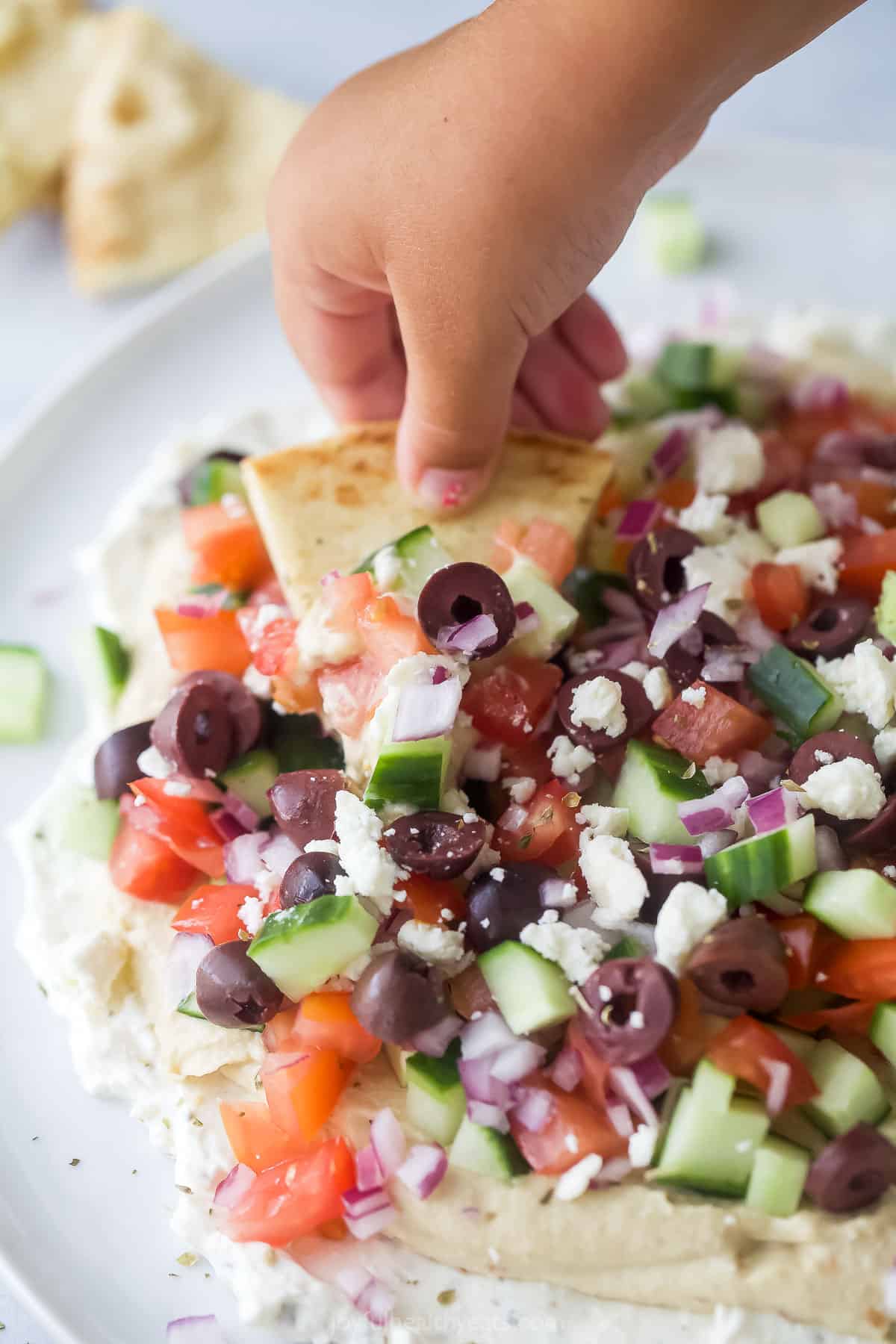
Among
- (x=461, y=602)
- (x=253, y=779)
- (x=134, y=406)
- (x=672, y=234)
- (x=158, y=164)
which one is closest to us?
(x=461, y=602)

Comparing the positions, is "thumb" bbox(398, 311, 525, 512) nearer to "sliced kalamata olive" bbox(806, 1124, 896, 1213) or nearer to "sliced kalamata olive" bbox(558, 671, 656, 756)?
"sliced kalamata olive" bbox(558, 671, 656, 756)

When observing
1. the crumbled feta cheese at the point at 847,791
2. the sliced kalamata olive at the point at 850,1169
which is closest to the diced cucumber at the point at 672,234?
the crumbled feta cheese at the point at 847,791

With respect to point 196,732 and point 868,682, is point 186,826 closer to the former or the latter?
point 196,732

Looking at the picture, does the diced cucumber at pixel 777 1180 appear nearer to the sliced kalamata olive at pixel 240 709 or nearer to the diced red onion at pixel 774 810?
the diced red onion at pixel 774 810

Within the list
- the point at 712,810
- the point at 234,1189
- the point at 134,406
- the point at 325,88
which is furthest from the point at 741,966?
the point at 325,88

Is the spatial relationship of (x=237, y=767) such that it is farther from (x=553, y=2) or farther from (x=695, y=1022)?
(x=553, y=2)

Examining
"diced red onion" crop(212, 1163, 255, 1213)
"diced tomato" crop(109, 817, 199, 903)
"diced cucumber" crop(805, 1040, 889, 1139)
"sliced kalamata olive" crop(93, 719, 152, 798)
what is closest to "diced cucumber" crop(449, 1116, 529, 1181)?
"diced red onion" crop(212, 1163, 255, 1213)

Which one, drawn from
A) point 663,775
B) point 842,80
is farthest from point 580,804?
point 842,80
